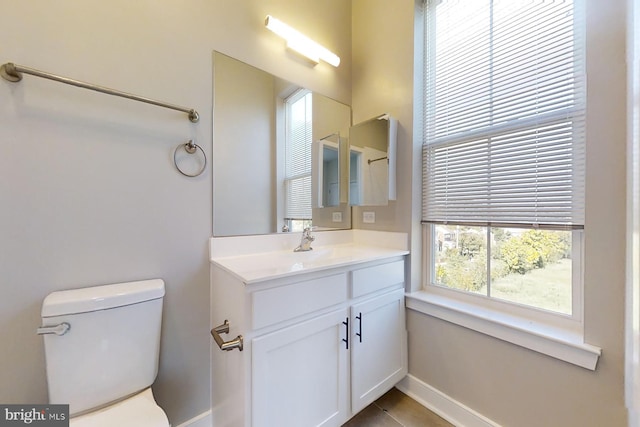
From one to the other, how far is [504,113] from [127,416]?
2065 millimetres

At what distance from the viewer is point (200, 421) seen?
49.3 inches

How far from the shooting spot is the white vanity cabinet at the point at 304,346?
978 millimetres

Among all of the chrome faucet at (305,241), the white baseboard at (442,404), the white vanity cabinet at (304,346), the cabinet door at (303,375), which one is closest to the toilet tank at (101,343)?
the white vanity cabinet at (304,346)

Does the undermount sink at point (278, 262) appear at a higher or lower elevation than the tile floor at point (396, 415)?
higher

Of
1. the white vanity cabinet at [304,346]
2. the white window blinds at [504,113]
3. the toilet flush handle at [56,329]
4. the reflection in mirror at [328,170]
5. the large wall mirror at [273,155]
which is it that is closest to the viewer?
the toilet flush handle at [56,329]

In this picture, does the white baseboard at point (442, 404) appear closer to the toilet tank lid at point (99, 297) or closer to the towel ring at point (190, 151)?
the toilet tank lid at point (99, 297)

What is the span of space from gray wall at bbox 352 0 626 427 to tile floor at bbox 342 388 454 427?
16 cm

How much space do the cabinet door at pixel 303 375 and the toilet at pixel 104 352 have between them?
35 centimetres

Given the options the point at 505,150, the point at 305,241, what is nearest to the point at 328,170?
the point at 305,241

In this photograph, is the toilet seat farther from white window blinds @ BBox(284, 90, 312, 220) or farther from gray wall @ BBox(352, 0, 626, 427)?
gray wall @ BBox(352, 0, 626, 427)

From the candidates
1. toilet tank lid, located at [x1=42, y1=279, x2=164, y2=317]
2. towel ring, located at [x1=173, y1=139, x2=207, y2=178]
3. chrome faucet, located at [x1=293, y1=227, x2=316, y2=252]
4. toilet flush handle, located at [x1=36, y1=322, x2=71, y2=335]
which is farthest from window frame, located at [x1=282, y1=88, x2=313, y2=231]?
toilet flush handle, located at [x1=36, y1=322, x2=71, y2=335]

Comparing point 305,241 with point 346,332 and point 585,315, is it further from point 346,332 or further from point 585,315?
point 585,315

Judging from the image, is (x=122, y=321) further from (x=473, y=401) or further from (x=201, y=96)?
(x=473, y=401)

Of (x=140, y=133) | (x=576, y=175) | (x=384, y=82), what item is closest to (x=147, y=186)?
(x=140, y=133)
